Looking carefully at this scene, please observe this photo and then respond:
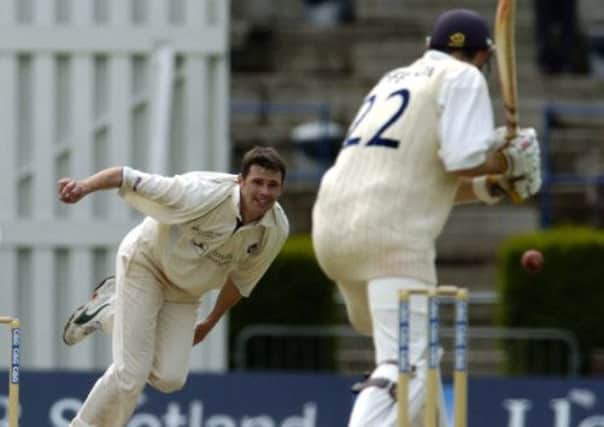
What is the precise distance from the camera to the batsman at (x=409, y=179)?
8.62 meters

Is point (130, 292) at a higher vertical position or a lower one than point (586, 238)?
higher

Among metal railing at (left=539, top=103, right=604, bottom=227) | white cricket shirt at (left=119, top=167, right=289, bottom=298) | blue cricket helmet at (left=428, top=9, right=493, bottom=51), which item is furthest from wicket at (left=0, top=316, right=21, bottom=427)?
metal railing at (left=539, top=103, right=604, bottom=227)

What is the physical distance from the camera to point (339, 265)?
8.83 m

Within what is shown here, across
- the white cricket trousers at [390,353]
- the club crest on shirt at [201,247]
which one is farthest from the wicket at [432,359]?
the club crest on shirt at [201,247]

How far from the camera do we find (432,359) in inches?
320

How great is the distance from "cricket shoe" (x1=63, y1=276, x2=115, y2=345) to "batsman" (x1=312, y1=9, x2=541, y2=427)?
0.76 metres

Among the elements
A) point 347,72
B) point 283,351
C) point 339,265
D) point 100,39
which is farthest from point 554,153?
point 339,265

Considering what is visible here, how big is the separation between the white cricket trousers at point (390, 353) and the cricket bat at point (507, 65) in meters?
0.62

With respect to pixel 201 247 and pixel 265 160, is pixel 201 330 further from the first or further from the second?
pixel 265 160

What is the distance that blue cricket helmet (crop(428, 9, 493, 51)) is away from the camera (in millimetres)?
8867

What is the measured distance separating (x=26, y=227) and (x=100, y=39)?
1.04 meters

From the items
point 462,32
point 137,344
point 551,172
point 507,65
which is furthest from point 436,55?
point 551,172

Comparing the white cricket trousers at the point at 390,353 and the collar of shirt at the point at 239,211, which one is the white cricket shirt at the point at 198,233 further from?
the white cricket trousers at the point at 390,353

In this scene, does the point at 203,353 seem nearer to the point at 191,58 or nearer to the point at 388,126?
the point at 191,58
